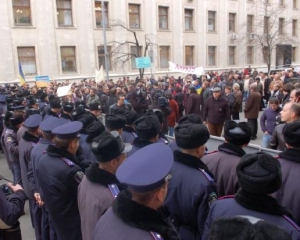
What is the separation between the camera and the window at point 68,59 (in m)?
24.0

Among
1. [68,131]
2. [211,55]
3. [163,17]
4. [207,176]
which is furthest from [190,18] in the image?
[207,176]

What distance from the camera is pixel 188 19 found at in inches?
1184

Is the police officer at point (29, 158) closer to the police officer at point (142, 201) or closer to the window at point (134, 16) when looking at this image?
the police officer at point (142, 201)

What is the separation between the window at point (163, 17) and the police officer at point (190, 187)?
26.9 meters

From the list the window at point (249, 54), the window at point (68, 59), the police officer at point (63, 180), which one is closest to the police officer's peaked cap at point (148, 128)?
the police officer at point (63, 180)

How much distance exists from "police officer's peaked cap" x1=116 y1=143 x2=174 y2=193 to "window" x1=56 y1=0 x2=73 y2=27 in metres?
23.8

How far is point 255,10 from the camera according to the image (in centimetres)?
3462

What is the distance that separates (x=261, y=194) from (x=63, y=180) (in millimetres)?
2052

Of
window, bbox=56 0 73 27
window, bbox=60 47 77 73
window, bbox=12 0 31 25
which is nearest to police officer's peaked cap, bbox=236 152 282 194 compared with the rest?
window, bbox=12 0 31 25

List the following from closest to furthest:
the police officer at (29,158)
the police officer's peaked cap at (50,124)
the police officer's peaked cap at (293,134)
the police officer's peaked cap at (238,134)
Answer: the police officer's peaked cap at (293,134) → the police officer's peaked cap at (238,134) → the police officer's peaked cap at (50,124) → the police officer at (29,158)

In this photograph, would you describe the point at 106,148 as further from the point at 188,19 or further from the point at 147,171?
the point at 188,19

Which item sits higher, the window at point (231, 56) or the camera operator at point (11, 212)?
the window at point (231, 56)

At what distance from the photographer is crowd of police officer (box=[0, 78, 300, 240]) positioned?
182 cm

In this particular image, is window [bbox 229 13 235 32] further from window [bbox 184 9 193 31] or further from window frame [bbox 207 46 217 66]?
window [bbox 184 9 193 31]
